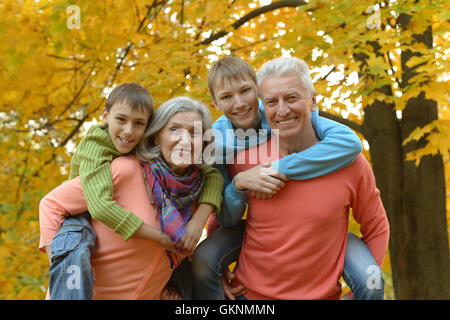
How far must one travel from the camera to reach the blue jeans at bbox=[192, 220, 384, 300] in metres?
1.76

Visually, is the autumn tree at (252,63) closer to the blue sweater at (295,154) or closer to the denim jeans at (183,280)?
the blue sweater at (295,154)

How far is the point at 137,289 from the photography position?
1790 millimetres

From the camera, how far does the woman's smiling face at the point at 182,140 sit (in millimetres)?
1832

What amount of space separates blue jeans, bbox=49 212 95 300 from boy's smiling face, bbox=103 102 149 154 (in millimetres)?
413

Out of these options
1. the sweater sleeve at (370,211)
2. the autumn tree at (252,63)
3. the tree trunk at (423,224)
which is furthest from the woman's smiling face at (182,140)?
the tree trunk at (423,224)

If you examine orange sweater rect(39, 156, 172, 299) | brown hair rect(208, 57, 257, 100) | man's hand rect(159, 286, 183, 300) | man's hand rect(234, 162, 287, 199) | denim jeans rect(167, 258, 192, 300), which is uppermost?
brown hair rect(208, 57, 257, 100)

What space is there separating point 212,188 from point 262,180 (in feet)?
0.86

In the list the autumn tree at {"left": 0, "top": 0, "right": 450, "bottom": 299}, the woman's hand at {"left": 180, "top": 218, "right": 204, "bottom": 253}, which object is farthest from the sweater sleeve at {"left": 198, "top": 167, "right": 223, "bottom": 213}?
the autumn tree at {"left": 0, "top": 0, "right": 450, "bottom": 299}

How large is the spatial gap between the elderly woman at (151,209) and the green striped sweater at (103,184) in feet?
0.15

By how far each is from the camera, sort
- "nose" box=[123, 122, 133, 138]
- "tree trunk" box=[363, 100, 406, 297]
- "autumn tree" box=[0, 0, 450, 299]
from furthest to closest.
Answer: "tree trunk" box=[363, 100, 406, 297], "autumn tree" box=[0, 0, 450, 299], "nose" box=[123, 122, 133, 138]

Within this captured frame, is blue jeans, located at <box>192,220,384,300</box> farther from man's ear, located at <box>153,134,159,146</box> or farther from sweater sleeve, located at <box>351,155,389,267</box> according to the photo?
man's ear, located at <box>153,134,159,146</box>

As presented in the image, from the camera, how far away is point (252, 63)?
3.53 m

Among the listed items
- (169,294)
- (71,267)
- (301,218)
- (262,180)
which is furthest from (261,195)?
(71,267)
